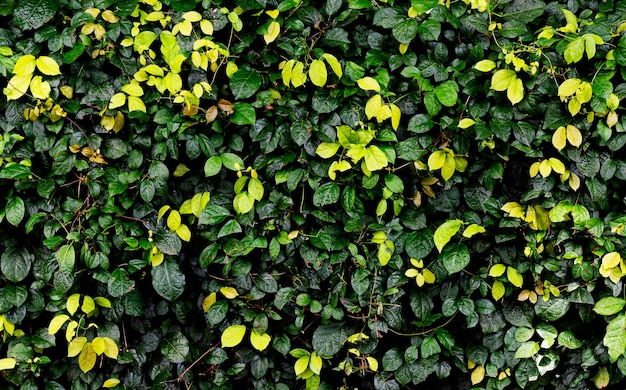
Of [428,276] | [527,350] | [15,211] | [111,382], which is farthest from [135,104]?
[527,350]

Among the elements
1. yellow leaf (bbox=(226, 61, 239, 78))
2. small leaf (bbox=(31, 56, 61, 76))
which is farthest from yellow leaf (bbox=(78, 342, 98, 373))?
yellow leaf (bbox=(226, 61, 239, 78))

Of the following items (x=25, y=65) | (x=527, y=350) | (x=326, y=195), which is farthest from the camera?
(x=527, y=350)

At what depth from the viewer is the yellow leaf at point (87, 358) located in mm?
2324

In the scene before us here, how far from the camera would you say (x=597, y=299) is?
7.87 feet

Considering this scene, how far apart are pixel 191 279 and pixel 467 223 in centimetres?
115

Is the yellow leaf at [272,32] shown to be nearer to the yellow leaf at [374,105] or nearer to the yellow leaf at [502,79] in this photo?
the yellow leaf at [374,105]

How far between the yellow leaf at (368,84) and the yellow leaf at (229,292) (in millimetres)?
940

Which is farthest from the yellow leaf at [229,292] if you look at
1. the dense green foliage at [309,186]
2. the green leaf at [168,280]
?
the green leaf at [168,280]

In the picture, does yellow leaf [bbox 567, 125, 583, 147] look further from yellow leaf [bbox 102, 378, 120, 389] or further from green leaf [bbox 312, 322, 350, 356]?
yellow leaf [bbox 102, 378, 120, 389]

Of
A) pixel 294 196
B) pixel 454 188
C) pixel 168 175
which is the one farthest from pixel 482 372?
pixel 168 175

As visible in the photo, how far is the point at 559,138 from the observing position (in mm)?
2270

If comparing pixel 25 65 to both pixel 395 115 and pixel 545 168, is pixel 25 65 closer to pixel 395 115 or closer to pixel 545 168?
pixel 395 115

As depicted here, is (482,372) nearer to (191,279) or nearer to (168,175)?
(191,279)

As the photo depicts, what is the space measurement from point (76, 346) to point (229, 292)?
609 millimetres
